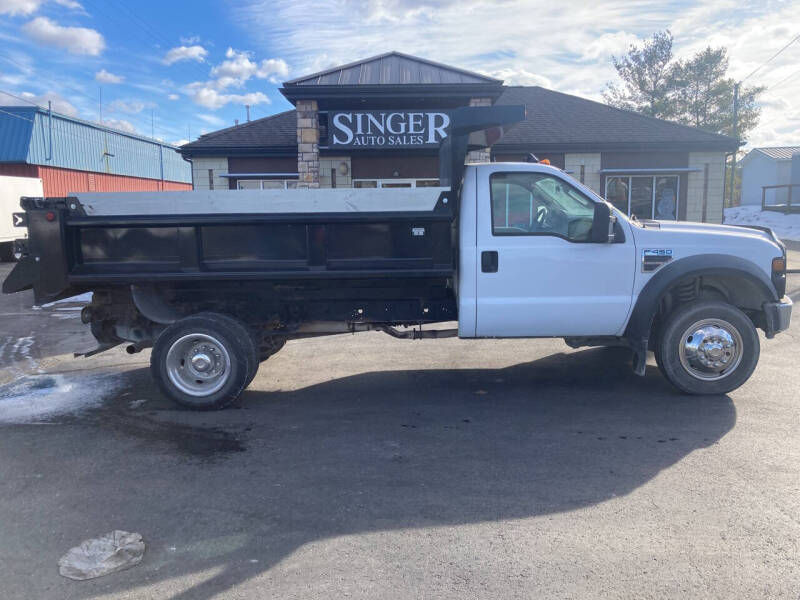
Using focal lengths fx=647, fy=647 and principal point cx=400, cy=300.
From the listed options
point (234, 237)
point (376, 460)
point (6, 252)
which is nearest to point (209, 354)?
point (234, 237)

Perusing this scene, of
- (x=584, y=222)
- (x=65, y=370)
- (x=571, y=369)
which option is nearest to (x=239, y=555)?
(x=584, y=222)

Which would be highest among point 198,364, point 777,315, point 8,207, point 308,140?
point 308,140

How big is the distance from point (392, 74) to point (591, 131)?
22.7ft

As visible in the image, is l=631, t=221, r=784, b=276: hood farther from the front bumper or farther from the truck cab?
the front bumper

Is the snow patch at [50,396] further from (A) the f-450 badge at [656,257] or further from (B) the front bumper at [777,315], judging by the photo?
(B) the front bumper at [777,315]

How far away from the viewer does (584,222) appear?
5.89 metres

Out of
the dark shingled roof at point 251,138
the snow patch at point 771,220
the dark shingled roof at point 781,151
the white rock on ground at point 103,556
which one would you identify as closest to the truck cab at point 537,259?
the white rock on ground at point 103,556

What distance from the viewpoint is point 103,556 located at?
3400 mm

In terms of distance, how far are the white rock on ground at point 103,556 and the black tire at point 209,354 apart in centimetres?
A: 237

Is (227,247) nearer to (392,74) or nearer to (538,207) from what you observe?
(538,207)

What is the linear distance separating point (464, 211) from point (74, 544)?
401 cm

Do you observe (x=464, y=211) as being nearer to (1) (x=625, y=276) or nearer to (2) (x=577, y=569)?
(1) (x=625, y=276)

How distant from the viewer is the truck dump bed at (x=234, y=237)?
18.9ft

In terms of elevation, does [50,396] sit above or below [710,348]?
below
